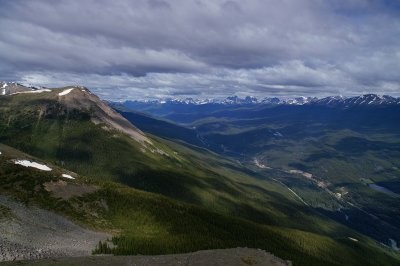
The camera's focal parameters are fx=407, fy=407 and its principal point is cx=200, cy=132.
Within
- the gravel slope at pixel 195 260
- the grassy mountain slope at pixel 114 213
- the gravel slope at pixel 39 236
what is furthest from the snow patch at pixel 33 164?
the gravel slope at pixel 195 260

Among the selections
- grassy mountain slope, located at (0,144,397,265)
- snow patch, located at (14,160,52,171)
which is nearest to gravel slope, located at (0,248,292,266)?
grassy mountain slope, located at (0,144,397,265)

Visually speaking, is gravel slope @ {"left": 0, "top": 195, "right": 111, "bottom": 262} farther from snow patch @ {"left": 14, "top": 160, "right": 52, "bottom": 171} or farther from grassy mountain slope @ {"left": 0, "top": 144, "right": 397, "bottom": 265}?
snow patch @ {"left": 14, "top": 160, "right": 52, "bottom": 171}

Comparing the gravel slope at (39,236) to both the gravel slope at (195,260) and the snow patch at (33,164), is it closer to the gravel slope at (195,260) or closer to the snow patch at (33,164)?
the gravel slope at (195,260)

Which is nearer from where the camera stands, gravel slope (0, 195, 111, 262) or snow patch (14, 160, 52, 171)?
gravel slope (0, 195, 111, 262)

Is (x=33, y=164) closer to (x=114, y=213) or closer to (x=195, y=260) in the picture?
(x=114, y=213)

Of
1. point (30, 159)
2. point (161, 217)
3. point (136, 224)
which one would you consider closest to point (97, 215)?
point (136, 224)

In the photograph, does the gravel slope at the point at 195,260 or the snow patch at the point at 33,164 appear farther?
the snow patch at the point at 33,164

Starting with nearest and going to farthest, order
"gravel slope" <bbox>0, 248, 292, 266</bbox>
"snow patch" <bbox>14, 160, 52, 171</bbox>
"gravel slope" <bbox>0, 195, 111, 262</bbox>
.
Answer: "gravel slope" <bbox>0, 248, 292, 266</bbox> < "gravel slope" <bbox>0, 195, 111, 262</bbox> < "snow patch" <bbox>14, 160, 52, 171</bbox>

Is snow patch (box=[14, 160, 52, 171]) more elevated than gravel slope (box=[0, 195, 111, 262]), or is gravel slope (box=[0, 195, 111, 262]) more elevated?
snow patch (box=[14, 160, 52, 171])

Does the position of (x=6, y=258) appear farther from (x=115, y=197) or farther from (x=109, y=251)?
(x=115, y=197)
